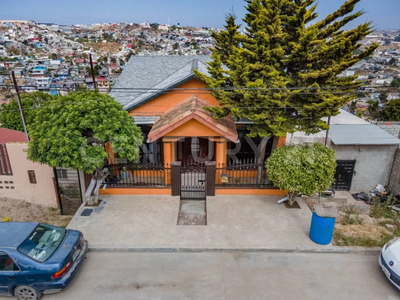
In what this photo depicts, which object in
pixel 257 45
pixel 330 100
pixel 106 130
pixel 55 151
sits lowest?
pixel 55 151

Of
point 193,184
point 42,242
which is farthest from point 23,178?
point 193,184

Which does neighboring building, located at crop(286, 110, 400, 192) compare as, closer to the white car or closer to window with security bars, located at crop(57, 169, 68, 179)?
the white car

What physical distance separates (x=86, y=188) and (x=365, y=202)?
11580 mm

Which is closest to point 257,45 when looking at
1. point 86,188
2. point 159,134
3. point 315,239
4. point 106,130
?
point 159,134

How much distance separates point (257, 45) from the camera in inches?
370

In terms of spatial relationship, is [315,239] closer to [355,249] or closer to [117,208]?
[355,249]

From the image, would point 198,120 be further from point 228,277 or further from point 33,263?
point 33,263

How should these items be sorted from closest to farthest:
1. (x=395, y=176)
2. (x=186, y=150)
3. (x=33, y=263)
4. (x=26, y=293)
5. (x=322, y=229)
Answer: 1. (x=33, y=263)
2. (x=26, y=293)
3. (x=322, y=229)
4. (x=395, y=176)
5. (x=186, y=150)

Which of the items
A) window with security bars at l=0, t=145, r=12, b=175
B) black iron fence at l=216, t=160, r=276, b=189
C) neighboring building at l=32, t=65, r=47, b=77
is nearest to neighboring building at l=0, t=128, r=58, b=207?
window with security bars at l=0, t=145, r=12, b=175

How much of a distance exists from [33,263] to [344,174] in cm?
1226

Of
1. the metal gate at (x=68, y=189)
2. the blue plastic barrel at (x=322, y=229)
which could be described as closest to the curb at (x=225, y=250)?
the blue plastic barrel at (x=322, y=229)

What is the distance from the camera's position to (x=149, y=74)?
17.0 metres

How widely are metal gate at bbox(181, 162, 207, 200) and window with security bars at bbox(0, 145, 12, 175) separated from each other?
683 centimetres

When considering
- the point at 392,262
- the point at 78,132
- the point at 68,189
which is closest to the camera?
the point at 392,262
